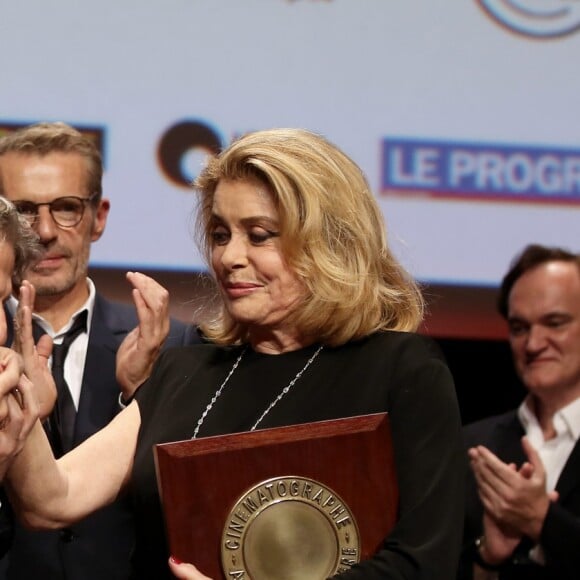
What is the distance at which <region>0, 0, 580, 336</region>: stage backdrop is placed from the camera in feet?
10.3

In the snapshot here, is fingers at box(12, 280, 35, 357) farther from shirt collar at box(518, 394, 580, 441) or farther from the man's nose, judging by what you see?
shirt collar at box(518, 394, 580, 441)

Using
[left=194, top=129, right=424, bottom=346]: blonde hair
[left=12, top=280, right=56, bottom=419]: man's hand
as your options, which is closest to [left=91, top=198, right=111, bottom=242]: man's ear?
[left=12, top=280, right=56, bottom=419]: man's hand

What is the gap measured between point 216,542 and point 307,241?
1.58 feet

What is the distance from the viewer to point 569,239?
335 centimetres

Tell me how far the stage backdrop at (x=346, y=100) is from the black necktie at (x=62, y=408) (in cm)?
59

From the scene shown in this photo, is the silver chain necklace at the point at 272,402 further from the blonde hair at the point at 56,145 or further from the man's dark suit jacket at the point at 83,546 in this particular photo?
the blonde hair at the point at 56,145

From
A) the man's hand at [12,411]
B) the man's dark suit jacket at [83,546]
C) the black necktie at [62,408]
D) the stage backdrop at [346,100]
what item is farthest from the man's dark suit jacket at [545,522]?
the man's hand at [12,411]

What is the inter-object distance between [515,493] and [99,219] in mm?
1161

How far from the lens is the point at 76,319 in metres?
2.64

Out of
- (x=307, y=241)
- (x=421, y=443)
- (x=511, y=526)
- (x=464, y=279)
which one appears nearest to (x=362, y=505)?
(x=421, y=443)

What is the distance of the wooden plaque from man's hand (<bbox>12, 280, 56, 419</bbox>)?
40 centimetres

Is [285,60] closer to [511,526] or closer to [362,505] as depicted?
[511,526]

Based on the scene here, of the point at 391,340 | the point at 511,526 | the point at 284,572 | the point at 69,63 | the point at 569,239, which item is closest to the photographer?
the point at 284,572

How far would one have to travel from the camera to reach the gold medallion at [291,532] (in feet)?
5.31
